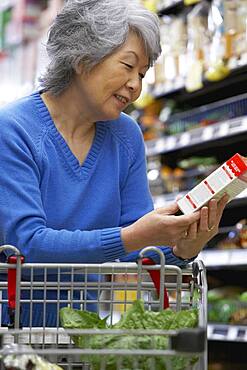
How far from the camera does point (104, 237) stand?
1830mm

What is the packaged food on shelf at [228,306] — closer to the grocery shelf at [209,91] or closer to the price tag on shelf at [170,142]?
the price tag on shelf at [170,142]

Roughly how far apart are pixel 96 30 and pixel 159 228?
52cm

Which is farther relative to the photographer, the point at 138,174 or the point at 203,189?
the point at 138,174

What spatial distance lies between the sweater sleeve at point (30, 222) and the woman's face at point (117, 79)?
19 centimetres

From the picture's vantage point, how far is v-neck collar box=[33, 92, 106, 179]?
2049 millimetres

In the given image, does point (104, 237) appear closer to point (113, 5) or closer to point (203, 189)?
point (203, 189)

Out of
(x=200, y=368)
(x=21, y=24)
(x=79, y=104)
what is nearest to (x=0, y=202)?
(x=79, y=104)

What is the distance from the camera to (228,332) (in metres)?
4.05

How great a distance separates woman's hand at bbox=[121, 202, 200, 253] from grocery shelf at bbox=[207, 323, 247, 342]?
2123 millimetres

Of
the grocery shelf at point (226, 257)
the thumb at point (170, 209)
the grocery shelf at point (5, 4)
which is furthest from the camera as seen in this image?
the grocery shelf at point (5, 4)

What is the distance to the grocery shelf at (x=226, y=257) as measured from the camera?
13.5ft

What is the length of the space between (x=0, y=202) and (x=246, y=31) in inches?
97.1

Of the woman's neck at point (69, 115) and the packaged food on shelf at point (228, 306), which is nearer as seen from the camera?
the woman's neck at point (69, 115)

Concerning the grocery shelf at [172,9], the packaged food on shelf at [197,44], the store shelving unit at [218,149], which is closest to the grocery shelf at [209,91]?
the store shelving unit at [218,149]
